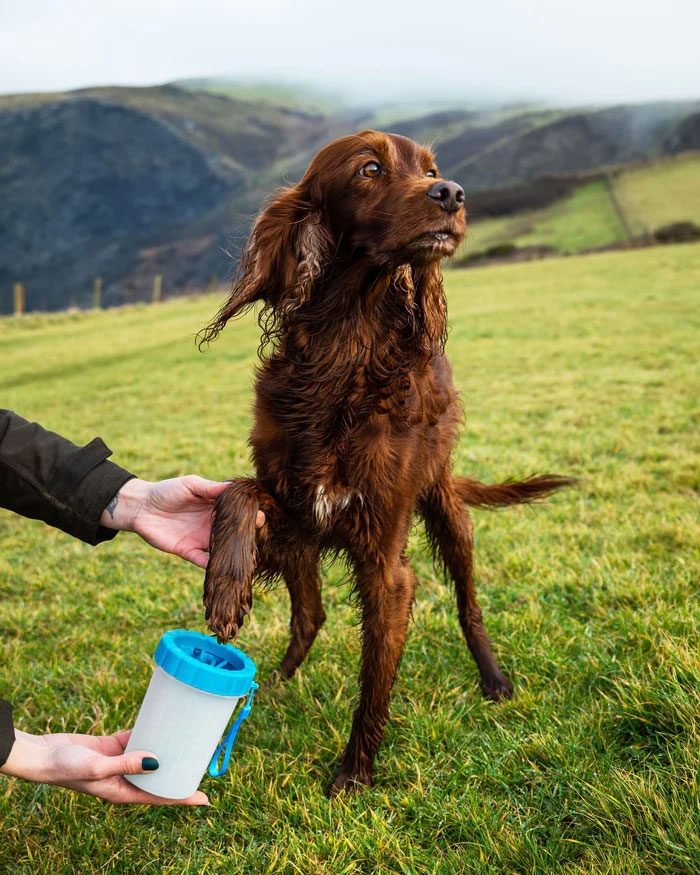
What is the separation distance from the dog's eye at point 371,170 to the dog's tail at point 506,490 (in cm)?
138

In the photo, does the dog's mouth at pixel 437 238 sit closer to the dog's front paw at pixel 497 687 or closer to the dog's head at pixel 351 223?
the dog's head at pixel 351 223

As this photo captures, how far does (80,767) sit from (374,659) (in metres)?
0.90

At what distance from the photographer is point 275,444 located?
87.8 inches

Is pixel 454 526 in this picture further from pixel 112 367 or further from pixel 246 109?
pixel 246 109

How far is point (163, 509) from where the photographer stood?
240cm

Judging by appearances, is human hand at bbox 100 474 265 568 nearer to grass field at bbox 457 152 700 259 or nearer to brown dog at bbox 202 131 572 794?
brown dog at bbox 202 131 572 794

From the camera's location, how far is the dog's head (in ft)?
6.79

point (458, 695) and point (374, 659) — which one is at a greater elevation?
point (374, 659)

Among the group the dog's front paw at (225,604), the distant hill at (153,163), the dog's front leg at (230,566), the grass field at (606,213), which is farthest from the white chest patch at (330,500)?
the distant hill at (153,163)

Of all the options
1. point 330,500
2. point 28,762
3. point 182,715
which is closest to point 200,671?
point 182,715

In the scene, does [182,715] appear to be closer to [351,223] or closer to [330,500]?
[330,500]

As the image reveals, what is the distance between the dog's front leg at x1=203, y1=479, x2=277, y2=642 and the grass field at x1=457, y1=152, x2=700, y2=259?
1253 inches

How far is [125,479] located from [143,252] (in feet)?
437

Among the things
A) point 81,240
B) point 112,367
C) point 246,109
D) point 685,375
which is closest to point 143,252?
point 81,240
